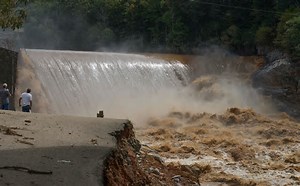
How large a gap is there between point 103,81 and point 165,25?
44.3 ft

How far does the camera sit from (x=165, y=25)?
33.3 meters

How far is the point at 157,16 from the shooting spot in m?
34.2

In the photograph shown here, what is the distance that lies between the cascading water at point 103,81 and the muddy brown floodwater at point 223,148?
6.34 feet

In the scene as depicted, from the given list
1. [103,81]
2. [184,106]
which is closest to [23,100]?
[103,81]

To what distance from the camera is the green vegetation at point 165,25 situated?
86.9 ft

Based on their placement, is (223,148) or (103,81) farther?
(103,81)

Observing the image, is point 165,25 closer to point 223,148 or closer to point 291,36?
point 291,36

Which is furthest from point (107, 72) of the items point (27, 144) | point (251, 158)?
point (27, 144)

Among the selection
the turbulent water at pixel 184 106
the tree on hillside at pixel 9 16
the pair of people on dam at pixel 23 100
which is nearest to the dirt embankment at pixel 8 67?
the turbulent water at pixel 184 106

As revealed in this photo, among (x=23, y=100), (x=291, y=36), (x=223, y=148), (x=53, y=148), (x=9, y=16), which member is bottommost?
(x=223, y=148)

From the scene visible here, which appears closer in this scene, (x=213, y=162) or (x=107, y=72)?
(x=213, y=162)

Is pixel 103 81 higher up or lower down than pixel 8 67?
lower down

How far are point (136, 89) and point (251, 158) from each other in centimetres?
857

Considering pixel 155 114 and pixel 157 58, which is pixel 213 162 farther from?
pixel 157 58
